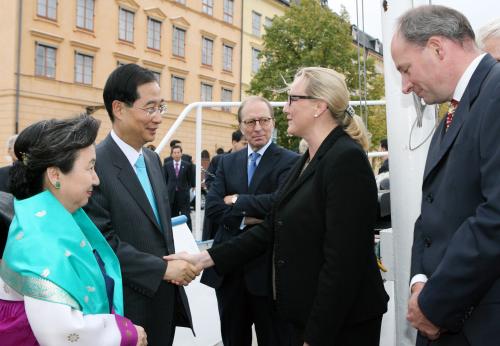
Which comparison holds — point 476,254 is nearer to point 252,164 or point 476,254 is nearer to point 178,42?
point 252,164

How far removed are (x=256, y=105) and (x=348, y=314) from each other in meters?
1.85

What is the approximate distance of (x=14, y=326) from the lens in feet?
5.69

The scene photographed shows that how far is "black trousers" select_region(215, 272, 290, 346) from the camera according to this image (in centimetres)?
337

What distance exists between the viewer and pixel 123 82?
8.75 feet

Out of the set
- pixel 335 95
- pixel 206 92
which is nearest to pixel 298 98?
pixel 335 95

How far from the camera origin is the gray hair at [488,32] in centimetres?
250

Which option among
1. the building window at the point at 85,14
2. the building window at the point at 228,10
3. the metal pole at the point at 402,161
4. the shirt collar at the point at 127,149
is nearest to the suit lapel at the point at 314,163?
the metal pole at the point at 402,161

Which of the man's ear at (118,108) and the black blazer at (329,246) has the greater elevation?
the man's ear at (118,108)

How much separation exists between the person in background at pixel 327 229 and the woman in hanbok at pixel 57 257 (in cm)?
74

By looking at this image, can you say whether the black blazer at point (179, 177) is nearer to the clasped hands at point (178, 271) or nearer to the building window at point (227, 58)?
the clasped hands at point (178, 271)

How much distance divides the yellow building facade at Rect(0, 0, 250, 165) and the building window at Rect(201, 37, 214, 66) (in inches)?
2.5

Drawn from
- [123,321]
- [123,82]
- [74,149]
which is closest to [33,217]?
[74,149]

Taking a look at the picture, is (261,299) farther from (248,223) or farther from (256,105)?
(256,105)

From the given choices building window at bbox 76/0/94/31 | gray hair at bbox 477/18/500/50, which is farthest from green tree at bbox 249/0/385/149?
gray hair at bbox 477/18/500/50
